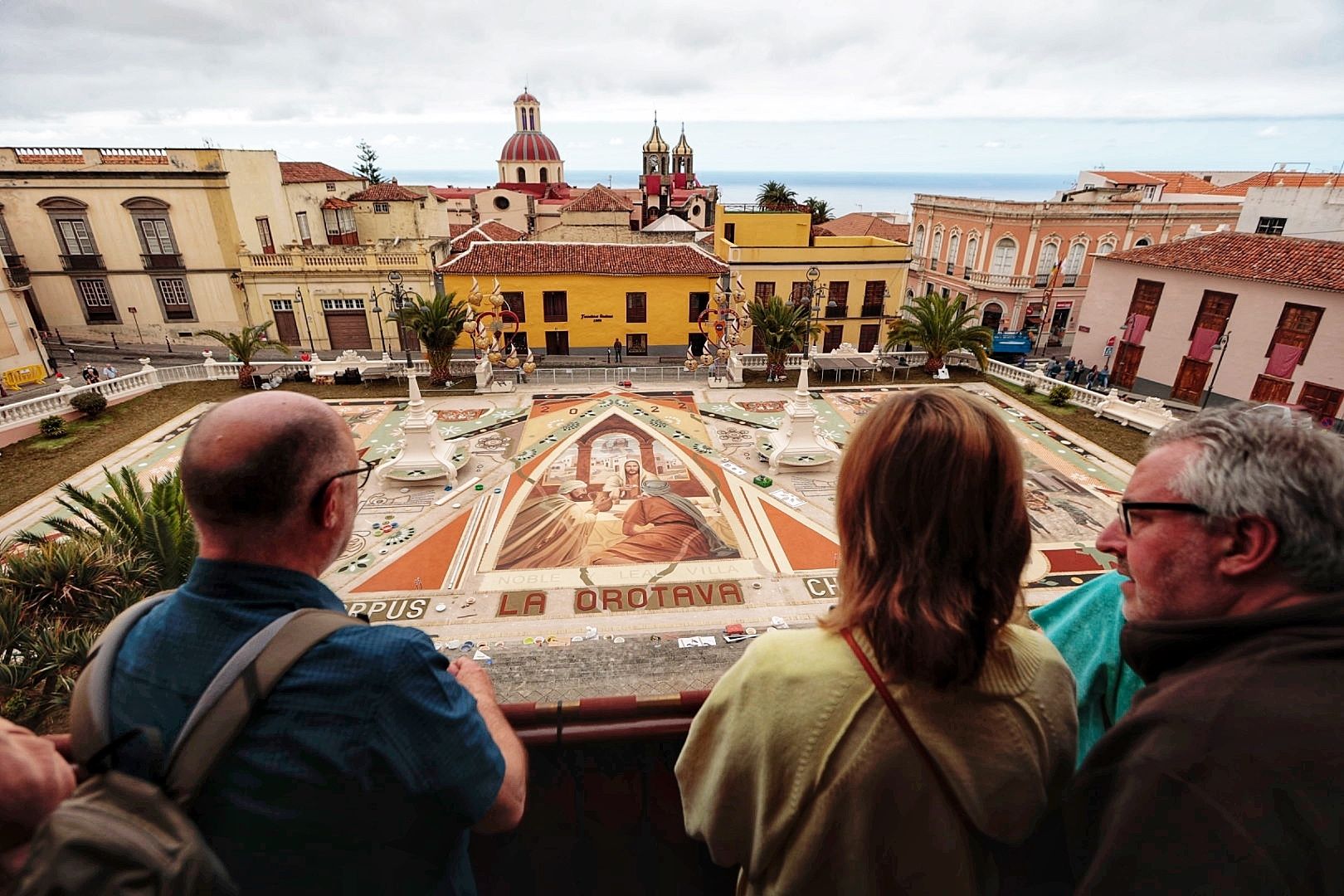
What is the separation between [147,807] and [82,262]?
35.8 metres

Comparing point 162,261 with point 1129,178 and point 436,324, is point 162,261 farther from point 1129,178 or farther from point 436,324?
point 1129,178

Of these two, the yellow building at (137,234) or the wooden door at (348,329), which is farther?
the wooden door at (348,329)

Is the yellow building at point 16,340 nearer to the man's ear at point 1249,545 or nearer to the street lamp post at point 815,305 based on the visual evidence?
the street lamp post at point 815,305

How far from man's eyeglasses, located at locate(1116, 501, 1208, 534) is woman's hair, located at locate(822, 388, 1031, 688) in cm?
31

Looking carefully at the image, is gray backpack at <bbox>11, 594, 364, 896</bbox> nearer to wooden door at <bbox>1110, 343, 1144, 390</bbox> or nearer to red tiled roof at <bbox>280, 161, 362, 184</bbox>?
wooden door at <bbox>1110, 343, 1144, 390</bbox>

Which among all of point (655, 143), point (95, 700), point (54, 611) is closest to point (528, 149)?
point (655, 143)

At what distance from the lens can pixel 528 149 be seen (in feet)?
167

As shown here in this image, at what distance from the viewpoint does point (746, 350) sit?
26766mm

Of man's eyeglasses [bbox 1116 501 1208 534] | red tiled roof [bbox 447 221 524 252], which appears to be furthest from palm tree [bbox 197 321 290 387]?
man's eyeglasses [bbox 1116 501 1208 534]

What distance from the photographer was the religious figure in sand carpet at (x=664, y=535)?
1117 centimetres

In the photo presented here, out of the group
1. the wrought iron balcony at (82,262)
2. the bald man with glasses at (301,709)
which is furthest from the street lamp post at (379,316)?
the bald man with glasses at (301,709)

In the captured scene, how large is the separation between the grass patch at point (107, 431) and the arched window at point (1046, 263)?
26.3 m

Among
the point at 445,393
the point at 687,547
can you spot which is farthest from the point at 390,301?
the point at 687,547

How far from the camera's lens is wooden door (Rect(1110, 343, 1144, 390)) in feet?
73.6
